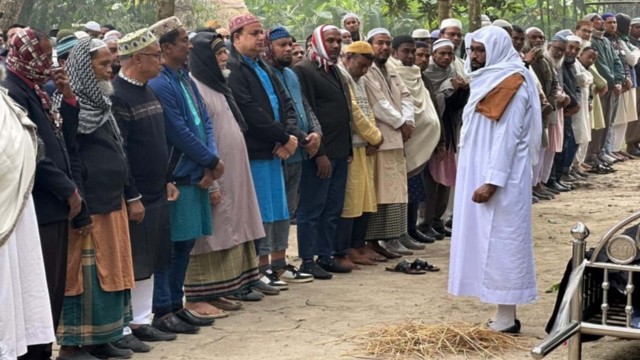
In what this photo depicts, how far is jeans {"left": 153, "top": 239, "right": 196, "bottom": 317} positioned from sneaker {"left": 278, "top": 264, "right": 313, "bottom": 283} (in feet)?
5.61

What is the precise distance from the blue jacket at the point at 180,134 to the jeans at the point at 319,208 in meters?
1.84

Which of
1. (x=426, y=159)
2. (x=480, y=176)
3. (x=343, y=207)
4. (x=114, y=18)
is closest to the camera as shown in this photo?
(x=480, y=176)

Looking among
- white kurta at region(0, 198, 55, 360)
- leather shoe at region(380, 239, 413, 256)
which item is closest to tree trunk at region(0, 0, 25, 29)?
leather shoe at region(380, 239, 413, 256)

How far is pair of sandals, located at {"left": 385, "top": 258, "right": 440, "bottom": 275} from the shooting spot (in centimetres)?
994

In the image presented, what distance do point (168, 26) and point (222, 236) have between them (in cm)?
154

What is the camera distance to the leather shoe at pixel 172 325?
25.1 ft

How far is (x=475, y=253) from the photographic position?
758cm

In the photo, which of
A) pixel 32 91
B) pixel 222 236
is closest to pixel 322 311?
pixel 222 236

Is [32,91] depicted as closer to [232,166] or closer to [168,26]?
[168,26]

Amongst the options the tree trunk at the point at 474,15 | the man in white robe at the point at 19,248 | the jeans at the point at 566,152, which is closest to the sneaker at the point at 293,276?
the man in white robe at the point at 19,248

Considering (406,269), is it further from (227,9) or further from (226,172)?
(227,9)

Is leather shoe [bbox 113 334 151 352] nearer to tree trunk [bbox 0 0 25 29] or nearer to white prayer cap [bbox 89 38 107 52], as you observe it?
white prayer cap [bbox 89 38 107 52]

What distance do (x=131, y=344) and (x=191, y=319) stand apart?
2.54 feet

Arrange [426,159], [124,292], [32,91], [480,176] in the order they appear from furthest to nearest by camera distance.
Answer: [426,159]
[480,176]
[124,292]
[32,91]
